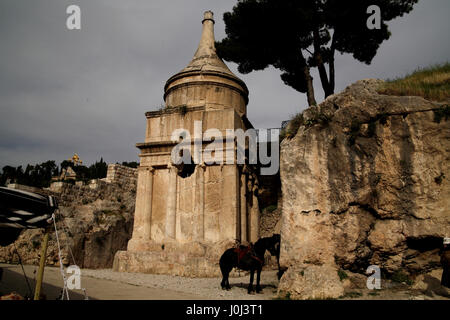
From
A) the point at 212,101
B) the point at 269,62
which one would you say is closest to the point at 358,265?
the point at 212,101

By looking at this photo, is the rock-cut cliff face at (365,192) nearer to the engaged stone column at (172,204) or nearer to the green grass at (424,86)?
the green grass at (424,86)

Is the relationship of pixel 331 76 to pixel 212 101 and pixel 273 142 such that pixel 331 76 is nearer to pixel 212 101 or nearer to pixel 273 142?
pixel 273 142

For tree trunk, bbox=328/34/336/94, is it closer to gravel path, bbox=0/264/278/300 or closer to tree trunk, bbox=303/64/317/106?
tree trunk, bbox=303/64/317/106

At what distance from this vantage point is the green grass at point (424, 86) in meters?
9.02

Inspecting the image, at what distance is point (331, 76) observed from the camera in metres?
17.2

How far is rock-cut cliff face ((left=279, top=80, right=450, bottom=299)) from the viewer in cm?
800

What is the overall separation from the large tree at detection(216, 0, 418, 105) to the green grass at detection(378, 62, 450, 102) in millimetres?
6303

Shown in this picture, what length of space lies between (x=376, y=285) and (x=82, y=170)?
55.2m

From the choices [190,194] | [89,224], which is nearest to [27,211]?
[190,194]

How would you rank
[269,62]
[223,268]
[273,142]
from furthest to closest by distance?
[269,62] → [273,142] → [223,268]

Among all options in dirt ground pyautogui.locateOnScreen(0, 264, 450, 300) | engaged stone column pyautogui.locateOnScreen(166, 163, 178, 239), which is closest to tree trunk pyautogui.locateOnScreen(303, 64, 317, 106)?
engaged stone column pyautogui.locateOnScreen(166, 163, 178, 239)

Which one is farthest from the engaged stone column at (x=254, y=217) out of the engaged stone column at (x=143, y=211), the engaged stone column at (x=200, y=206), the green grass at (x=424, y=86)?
the green grass at (x=424, y=86)

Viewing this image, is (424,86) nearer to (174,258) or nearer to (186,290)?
(186,290)

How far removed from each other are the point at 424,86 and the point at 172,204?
34.2 ft
